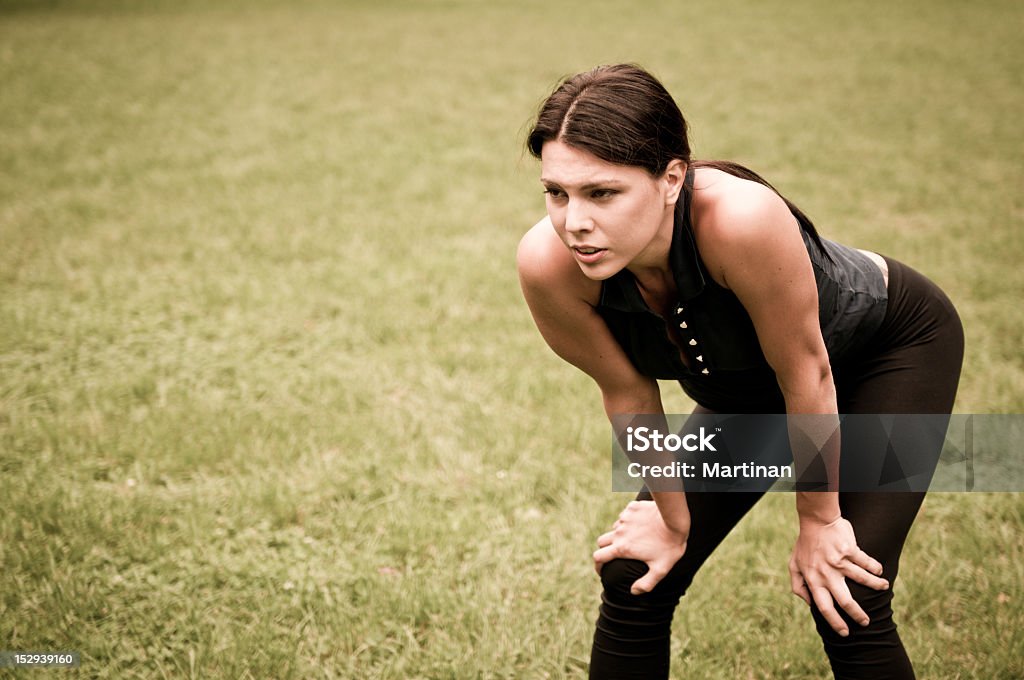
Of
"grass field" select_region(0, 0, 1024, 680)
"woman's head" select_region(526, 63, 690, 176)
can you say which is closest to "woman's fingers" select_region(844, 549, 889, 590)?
"grass field" select_region(0, 0, 1024, 680)

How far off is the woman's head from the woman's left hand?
3.32 ft

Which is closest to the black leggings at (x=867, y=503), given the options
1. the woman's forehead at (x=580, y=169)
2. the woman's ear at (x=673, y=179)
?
the woman's ear at (x=673, y=179)

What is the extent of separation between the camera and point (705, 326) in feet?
6.54

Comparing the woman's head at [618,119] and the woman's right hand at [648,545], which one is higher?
the woman's head at [618,119]

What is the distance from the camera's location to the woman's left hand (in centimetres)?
192

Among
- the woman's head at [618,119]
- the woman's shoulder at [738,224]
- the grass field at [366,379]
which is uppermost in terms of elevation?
the woman's head at [618,119]

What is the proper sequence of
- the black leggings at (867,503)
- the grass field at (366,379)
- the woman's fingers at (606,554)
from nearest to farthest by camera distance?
the black leggings at (867,503), the woman's fingers at (606,554), the grass field at (366,379)

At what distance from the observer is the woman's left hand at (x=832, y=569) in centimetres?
192

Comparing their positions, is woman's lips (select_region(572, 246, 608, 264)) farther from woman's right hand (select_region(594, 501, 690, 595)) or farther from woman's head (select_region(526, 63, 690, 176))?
woman's right hand (select_region(594, 501, 690, 595))

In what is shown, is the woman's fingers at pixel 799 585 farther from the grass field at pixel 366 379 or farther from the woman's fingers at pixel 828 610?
the grass field at pixel 366 379

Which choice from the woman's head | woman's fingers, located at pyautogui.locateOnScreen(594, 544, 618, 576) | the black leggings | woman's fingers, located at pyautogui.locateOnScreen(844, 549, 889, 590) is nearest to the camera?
the woman's head

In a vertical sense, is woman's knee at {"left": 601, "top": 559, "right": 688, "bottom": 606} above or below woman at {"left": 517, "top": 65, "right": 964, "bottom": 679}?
below

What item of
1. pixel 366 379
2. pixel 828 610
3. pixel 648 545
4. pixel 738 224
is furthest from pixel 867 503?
pixel 366 379

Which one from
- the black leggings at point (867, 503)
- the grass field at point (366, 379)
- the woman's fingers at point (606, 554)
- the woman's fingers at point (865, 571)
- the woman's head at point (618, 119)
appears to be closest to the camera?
the woman's head at point (618, 119)
